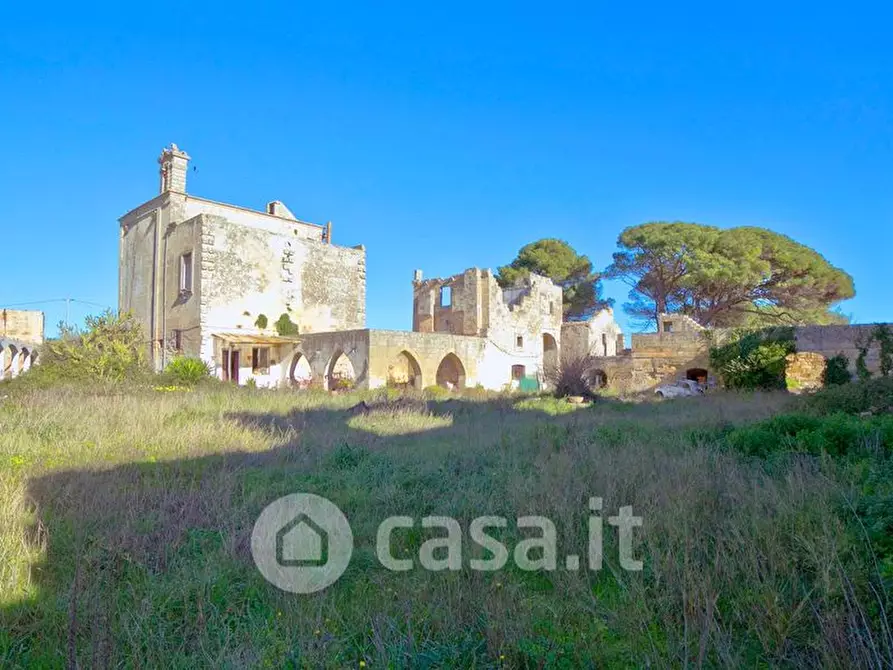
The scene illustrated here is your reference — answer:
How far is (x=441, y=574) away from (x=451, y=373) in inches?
864

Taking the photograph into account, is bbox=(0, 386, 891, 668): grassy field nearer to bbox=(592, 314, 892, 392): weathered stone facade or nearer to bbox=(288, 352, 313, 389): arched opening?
bbox=(592, 314, 892, 392): weathered stone facade

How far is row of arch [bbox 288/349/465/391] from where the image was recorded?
20.2m

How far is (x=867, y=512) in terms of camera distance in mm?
2959

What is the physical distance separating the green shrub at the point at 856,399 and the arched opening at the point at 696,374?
38.2ft

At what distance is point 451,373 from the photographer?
2503cm

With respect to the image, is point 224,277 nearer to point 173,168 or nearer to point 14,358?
point 173,168

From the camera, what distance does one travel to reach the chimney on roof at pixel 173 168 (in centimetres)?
2177

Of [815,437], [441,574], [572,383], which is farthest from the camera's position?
[572,383]

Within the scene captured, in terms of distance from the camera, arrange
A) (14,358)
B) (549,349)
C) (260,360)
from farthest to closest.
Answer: (549,349)
(260,360)
(14,358)

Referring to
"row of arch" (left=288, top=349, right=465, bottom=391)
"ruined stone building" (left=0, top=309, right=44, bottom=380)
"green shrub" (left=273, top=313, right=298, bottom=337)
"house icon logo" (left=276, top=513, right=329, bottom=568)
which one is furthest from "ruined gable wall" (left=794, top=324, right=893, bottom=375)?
"ruined stone building" (left=0, top=309, right=44, bottom=380)

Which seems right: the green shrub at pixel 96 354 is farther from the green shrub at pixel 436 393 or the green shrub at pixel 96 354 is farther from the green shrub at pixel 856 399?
the green shrub at pixel 856 399

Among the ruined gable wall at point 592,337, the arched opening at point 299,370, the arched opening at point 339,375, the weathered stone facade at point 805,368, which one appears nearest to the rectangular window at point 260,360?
the arched opening at point 299,370

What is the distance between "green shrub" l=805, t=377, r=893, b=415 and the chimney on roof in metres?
21.7

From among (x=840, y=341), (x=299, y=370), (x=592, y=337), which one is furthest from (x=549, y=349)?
(x=840, y=341)
